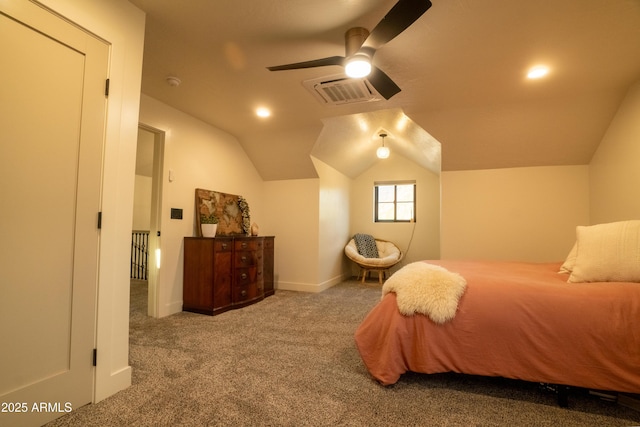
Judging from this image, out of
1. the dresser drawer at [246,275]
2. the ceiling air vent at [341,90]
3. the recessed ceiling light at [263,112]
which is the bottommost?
the dresser drawer at [246,275]

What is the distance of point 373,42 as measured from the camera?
1.71 m

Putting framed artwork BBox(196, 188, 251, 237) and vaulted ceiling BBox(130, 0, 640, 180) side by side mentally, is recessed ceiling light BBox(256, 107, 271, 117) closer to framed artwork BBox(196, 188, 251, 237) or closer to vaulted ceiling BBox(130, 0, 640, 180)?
vaulted ceiling BBox(130, 0, 640, 180)

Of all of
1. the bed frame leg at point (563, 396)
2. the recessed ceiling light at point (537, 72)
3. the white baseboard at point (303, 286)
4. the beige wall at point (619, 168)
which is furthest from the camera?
the white baseboard at point (303, 286)

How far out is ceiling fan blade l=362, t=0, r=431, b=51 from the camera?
138cm

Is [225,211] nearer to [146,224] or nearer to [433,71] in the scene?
[433,71]

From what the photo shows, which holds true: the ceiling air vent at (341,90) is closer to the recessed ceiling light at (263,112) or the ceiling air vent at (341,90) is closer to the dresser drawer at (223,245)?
the recessed ceiling light at (263,112)

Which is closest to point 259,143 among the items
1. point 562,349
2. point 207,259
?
point 207,259

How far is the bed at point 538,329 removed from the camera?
4.72 ft

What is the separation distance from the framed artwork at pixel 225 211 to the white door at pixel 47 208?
1990 millimetres

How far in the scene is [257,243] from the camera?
12.6 ft

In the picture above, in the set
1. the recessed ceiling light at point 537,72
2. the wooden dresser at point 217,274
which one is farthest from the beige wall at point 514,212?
the wooden dresser at point 217,274

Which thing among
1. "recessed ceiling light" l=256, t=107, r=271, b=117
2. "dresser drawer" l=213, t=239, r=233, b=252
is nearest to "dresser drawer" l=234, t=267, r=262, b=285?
"dresser drawer" l=213, t=239, r=233, b=252

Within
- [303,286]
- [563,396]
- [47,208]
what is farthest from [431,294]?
[303,286]

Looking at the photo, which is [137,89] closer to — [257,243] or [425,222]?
[257,243]
